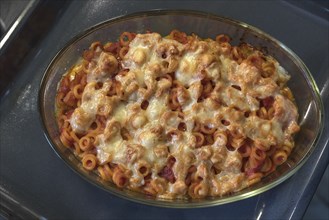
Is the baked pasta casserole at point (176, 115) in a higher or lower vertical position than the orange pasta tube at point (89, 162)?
higher

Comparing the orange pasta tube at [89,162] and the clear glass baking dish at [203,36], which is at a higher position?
the clear glass baking dish at [203,36]

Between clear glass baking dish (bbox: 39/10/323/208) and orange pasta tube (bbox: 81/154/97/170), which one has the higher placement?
clear glass baking dish (bbox: 39/10/323/208)

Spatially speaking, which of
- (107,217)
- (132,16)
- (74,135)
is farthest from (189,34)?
(107,217)

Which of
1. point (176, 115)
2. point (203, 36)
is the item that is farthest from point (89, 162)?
point (203, 36)

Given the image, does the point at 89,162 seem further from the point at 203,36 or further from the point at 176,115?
the point at 203,36
